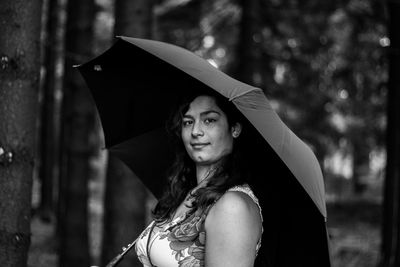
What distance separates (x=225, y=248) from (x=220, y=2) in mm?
12093

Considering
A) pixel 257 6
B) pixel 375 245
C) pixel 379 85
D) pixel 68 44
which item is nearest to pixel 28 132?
pixel 68 44

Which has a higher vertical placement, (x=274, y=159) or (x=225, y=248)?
(x=274, y=159)

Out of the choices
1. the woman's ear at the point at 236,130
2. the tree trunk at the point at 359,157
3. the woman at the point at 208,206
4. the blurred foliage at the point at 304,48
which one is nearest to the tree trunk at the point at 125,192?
the woman at the point at 208,206

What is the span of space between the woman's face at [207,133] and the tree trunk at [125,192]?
3.95m

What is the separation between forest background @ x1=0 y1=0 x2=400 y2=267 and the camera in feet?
11.7

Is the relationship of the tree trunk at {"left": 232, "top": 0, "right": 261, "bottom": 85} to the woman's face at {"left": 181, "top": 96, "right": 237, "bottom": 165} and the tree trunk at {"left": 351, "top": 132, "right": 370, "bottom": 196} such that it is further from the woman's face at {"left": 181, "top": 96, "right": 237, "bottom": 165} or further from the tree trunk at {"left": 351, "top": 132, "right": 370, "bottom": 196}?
the woman's face at {"left": 181, "top": 96, "right": 237, "bottom": 165}

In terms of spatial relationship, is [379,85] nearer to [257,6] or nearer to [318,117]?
[318,117]

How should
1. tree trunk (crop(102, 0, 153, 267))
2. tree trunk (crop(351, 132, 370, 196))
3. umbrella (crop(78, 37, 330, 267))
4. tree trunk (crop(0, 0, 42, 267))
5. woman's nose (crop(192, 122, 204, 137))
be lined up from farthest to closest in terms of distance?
tree trunk (crop(351, 132, 370, 196)) < tree trunk (crop(102, 0, 153, 267)) < tree trunk (crop(0, 0, 42, 267)) < woman's nose (crop(192, 122, 204, 137)) < umbrella (crop(78, 37, 330, 267))

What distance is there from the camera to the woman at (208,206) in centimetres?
280

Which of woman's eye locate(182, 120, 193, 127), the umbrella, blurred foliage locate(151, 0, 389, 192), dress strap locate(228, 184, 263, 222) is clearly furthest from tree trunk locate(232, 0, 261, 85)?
dress strap locate(228, 184, 263, 222)

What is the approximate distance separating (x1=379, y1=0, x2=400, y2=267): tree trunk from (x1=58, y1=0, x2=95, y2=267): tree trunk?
502 centimetres

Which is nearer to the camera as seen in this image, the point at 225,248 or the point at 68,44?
the point at 225,248

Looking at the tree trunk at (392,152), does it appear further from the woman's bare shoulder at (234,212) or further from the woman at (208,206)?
the woman's bare shoulder at (234,212)

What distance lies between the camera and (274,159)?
3.30 metres
